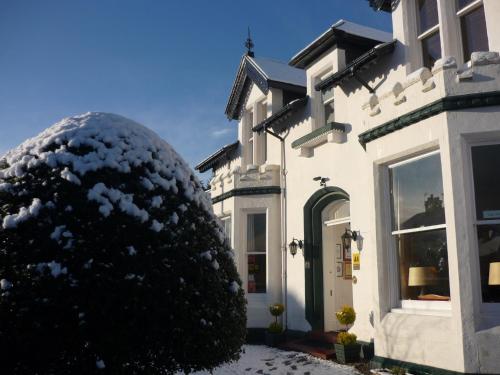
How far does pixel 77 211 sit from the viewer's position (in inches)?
132

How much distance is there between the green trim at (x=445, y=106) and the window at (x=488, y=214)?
538 millimetres

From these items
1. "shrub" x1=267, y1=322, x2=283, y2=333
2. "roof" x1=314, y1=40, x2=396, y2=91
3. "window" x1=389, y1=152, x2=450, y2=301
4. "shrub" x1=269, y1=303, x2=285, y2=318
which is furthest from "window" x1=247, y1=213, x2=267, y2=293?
"window" x1=389, y1=152, x2=450, y2=301

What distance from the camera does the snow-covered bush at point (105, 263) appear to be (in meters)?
3.06

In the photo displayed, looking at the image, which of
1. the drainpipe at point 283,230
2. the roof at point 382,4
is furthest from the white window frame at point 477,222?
the drainpipe at point 283,230

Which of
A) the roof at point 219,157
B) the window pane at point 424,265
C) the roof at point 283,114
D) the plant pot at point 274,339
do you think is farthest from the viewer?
the roof at point 219,157

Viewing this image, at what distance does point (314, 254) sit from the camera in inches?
389

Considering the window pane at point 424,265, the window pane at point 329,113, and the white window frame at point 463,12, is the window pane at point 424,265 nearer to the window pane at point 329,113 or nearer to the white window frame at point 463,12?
the white window frame at point 463,12

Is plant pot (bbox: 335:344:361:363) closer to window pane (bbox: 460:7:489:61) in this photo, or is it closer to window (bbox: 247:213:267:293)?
Result: window (bbox: 247:213:267:293)

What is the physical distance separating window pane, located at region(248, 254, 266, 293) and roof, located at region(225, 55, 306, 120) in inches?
179

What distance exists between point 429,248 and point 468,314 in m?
1.06

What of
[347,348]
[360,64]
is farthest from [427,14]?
[347,348]

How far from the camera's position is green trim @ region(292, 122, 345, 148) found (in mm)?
8961

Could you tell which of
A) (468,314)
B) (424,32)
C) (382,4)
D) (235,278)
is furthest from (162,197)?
(382,4)

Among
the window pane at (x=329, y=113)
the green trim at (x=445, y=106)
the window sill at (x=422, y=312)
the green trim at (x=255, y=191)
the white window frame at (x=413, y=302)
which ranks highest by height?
the window pane at (x=329, y=113)
